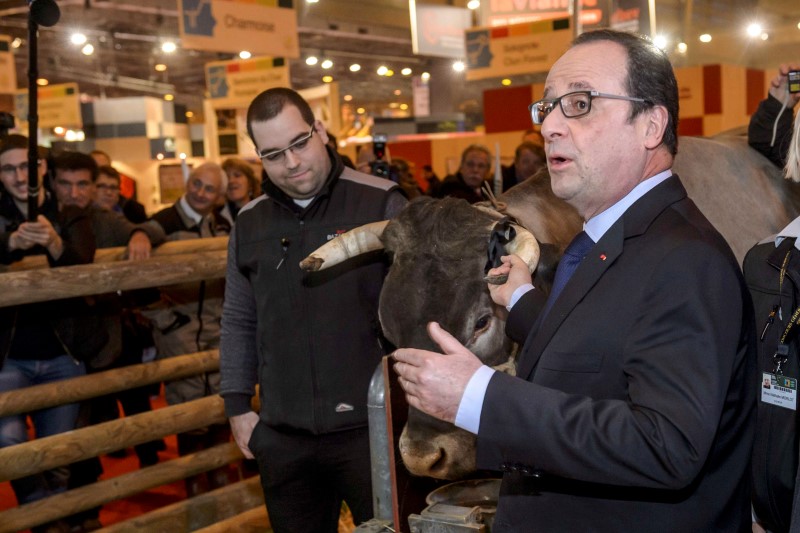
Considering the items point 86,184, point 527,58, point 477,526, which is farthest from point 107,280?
point 527,58

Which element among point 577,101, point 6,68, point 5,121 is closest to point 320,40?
point 6,68

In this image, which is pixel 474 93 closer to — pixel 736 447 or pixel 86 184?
pixel 86 184

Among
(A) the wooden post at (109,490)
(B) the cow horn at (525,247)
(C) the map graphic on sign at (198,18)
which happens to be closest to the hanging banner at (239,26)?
(C) the map graphic on sign at (198,18)

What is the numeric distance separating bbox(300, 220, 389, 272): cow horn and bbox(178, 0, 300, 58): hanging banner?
6628mm

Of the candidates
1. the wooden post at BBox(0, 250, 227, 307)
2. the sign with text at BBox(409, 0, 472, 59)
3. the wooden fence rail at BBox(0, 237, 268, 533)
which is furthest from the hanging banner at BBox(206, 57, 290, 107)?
the wooden post at BBox(0, 250, 227, 307)

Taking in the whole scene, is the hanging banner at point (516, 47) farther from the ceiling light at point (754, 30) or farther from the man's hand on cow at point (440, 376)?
the man's hand on cow at point (440, 376)

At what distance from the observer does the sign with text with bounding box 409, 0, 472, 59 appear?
43.7ft

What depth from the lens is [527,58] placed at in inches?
461

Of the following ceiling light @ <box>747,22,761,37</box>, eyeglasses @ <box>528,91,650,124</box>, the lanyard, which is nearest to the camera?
eyeglasses @ <box>528,91,650,124</box>

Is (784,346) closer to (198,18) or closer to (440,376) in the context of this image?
(440,376)

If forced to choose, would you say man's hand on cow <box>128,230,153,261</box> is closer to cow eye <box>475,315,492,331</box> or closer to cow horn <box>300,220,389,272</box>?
cow horn <box>300,220,389,272</box>

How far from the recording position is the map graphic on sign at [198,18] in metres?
9.30

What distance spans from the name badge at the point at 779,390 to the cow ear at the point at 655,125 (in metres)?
0.97

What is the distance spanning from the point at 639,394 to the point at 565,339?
0.21 metres
